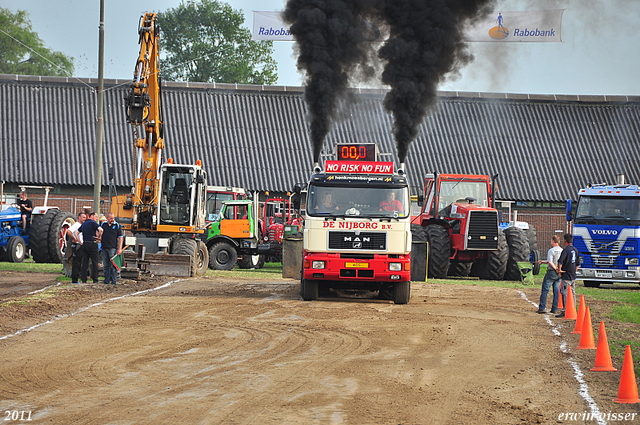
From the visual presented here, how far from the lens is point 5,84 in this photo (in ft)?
132

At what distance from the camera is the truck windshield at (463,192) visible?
2439cm

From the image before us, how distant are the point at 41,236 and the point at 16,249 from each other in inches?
50.3

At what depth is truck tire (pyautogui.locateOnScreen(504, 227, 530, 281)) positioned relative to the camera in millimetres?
23672

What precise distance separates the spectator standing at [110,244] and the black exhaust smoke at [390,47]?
261 inches

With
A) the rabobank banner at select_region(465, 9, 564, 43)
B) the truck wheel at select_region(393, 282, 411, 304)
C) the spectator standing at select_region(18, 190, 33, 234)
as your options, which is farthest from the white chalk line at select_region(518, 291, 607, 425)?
the rabobank banner at select_region(465, 9, 564, 43)

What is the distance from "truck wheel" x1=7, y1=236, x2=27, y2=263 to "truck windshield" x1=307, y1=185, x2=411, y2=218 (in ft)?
47.0

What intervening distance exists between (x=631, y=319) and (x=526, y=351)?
5203mm

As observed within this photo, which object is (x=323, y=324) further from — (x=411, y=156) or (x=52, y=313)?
(x=411, y=156)

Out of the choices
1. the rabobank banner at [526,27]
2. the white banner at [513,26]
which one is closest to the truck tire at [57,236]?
the white banner at [513,26]

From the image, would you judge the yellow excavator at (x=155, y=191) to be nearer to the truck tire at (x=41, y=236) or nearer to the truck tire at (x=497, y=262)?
the truck tire at (x=41, y=236)

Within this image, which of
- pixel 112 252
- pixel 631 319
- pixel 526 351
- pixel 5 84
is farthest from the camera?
pixel 5 84

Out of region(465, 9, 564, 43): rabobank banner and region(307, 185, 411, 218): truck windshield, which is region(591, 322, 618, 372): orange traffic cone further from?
region(465, 9, 564, 43): rabobank banner

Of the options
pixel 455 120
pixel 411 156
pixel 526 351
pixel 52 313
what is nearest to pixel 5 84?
pixel 411 156

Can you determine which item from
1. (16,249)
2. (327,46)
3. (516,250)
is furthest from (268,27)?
(516,250)
